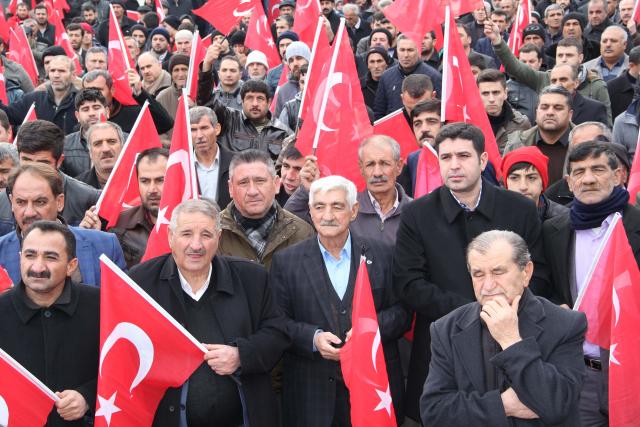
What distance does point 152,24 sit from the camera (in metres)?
17.6

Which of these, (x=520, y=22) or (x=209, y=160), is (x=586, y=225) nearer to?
(x=209, y=160)

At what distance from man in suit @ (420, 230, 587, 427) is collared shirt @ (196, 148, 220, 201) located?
11.8 ft

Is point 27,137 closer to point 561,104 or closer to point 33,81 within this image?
point 561,104

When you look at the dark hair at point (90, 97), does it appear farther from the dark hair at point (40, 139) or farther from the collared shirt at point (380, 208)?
the collared shirt at point (380, 208)

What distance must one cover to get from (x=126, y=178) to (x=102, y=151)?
0.76m

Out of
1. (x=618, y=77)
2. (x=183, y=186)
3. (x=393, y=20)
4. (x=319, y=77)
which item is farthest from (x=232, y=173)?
(x=618, y=77)

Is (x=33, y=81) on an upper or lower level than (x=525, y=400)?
upper

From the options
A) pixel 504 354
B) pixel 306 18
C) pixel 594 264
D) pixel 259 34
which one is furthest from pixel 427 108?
pixel 259 34

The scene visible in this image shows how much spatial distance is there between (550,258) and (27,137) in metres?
3.63

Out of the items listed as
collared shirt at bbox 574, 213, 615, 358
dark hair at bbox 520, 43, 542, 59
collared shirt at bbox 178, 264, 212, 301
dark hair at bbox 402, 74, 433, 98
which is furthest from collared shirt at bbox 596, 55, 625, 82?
collared shirt at bbox 178, 264, 212, 301

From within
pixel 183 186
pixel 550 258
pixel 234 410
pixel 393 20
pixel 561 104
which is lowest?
pixel 234 410

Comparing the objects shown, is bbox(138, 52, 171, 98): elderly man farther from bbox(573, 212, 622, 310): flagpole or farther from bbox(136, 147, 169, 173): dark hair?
bbox(573, 212, 622, 310): flagpole

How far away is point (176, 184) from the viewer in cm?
644

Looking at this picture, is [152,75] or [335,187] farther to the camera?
[152,75]
